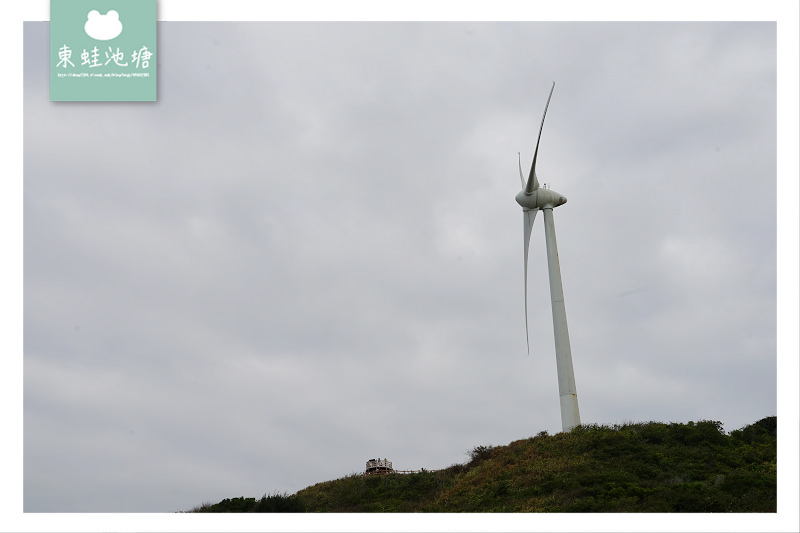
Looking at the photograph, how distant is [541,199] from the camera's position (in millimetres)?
47562

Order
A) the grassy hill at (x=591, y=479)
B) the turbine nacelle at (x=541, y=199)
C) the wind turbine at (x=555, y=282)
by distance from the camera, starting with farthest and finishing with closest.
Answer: the turbine nacelle at (x=541, y=199), the wind turbine at (x=555, y=282), the grassy hill at (x=591, y=479)

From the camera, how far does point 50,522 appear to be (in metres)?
20.5

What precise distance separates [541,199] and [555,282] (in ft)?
19.2

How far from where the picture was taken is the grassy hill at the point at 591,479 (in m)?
30.5

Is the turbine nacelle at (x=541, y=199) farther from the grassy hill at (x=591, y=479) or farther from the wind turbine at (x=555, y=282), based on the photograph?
the grassy hill at (x=591, y=479)

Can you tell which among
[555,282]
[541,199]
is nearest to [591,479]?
[555,282]

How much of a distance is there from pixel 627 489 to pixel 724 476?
4593mm

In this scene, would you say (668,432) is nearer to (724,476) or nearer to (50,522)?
(724,476)

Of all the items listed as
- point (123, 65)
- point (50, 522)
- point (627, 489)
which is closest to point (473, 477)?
point (627, 489)

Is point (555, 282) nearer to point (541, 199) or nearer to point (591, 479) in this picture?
point (541, 199)

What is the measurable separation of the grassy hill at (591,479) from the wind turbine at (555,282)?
161cm

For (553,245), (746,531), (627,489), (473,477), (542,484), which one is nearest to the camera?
(746,531)

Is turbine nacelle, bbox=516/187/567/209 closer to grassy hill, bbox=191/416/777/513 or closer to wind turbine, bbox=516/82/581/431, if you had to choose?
wind turbine, bbox=516/82/581/431

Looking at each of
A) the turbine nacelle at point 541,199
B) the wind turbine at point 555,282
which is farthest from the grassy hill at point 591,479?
the turbine nacelle at point 541,199
